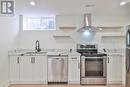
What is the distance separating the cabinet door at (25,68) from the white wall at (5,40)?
47 centimetres

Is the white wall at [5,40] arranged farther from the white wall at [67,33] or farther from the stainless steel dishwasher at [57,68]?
the stainless steel dishwasher at [57,68]

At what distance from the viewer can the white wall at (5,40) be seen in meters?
5.90

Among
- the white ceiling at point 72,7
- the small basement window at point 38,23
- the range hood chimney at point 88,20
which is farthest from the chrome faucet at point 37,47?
the range hood chimney at point 88,20

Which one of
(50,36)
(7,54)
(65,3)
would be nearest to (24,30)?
(50,36)

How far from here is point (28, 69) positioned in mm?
6547

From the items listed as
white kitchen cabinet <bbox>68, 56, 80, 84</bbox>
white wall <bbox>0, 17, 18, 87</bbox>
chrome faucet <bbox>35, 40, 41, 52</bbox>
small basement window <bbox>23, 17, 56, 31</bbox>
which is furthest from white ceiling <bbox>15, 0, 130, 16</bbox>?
white kitchen cabinet <bbox>68, 56, 80, 84</bbox>

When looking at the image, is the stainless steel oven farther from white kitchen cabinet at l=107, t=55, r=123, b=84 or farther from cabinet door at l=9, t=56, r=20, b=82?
cabinet door at l=9, t=56, r=20, b=82

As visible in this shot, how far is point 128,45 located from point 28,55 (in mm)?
2813

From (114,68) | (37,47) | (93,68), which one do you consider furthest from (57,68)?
(114,68)

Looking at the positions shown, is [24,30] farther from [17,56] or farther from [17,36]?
[17,56]

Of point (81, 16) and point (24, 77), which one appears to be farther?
point (81, 16)

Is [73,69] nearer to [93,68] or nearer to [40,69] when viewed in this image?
[93,68]

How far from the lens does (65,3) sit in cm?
645

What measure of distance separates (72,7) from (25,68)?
2.27m
